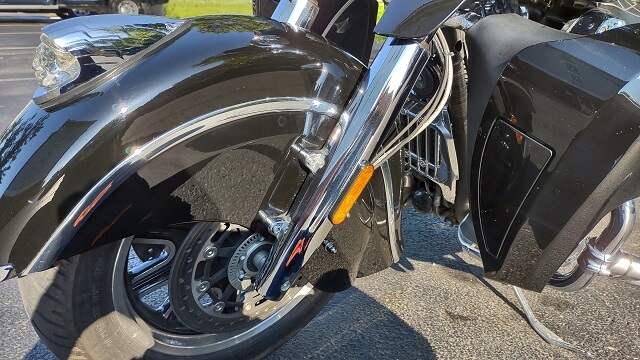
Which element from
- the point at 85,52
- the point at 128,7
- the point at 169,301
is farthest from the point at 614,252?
the point at 128,7

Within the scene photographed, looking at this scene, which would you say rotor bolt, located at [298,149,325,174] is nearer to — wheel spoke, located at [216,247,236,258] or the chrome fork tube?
the chrome fork tube

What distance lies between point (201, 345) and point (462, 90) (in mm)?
1208

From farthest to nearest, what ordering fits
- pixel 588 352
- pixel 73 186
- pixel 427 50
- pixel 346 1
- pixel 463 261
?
pixel 463 261
pixel 588 352
pixel 346 1
pixel 427 50
pixel 73 186

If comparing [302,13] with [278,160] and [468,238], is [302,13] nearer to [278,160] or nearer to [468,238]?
[278,160]

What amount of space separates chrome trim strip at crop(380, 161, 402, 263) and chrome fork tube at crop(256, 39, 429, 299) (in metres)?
0.27

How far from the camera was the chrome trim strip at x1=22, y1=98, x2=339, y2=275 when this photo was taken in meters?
1.22

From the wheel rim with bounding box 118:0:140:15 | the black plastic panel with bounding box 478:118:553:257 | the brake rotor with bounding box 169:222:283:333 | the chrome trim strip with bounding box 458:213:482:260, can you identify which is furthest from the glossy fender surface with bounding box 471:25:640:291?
the wheel rim with bounding box 118:0:140:15

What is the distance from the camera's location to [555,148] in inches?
61.1

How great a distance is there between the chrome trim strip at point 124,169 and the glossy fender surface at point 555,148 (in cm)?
78

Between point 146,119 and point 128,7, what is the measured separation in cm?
949

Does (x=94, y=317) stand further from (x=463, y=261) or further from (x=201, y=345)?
(x=463, y=261)

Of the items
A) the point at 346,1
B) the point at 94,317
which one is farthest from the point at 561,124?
the point at 94,317

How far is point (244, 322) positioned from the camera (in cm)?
186

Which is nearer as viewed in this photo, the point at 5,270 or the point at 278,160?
the point at 5,270
